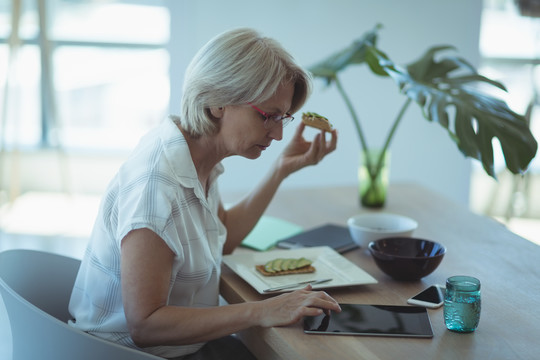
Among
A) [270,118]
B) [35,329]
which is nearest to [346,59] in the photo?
[270,118]

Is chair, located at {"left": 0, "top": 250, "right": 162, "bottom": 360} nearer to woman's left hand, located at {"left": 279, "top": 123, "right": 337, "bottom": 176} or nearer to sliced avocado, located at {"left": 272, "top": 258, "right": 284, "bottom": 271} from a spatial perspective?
sliced avocado, located at {"left": 272, "top": 258, "right": 284, "bottom": 271}

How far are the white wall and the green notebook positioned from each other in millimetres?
1859

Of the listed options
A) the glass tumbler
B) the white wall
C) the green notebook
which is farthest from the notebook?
the white wall

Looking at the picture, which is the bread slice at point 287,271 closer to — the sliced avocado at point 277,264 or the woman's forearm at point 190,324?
the sliced avocado at point 277,264

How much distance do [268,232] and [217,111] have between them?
1.84ft

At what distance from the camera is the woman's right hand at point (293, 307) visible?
1231 millimetres

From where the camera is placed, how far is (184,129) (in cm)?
149

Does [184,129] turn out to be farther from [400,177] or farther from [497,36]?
[497,36]

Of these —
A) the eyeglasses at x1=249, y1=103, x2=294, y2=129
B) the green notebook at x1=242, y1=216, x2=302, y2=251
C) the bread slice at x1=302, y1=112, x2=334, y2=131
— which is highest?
the eyeglasses at x1=249, y1=103, x2=294, y2=129

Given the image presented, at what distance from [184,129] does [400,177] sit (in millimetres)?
2722

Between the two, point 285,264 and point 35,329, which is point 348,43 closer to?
point 285,264

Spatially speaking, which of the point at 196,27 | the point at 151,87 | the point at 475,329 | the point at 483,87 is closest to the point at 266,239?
the point at 475,329

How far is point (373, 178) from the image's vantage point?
7.08ft

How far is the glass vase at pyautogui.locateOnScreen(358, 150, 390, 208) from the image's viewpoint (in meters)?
2.17
